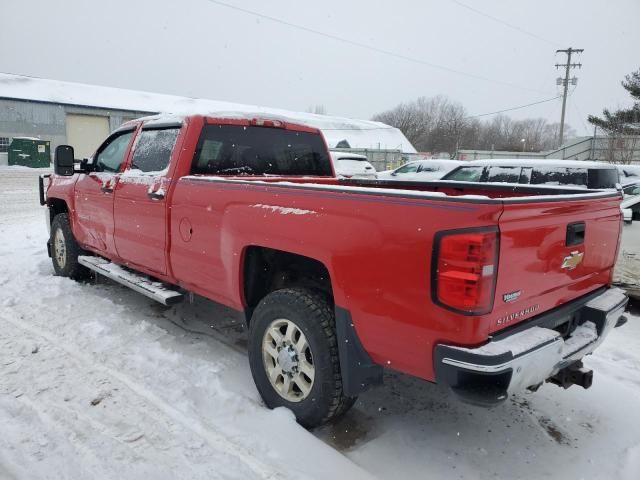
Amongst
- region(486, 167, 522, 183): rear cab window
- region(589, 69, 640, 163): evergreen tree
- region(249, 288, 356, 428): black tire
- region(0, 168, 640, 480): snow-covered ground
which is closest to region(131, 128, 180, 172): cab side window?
region(0, 168, 640, 480): snow-covered ground

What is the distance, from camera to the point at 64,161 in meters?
5.19

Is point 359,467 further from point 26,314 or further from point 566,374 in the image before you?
point 26,314

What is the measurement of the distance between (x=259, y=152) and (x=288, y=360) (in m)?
2.19

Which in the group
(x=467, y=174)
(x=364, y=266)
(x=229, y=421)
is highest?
(x=467, y=174)

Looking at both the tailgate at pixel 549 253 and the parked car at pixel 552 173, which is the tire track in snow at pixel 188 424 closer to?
the tailgate at pixel 549 253

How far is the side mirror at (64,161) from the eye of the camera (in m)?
5.18

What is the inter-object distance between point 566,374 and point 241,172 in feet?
9.74

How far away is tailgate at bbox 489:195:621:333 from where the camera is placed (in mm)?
2258

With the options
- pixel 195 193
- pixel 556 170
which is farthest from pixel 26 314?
pixel 556 170

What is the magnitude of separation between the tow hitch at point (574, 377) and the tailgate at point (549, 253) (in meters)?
0.45

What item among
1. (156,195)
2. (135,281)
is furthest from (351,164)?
(156,195)

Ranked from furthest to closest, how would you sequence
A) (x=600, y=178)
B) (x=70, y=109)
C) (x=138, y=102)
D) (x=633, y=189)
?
1. (x=138, y=102)
2. (x=70, y=109)
3. (x=633, y=189)
4. (x=600, y=178)

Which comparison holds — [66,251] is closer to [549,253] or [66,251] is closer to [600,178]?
[549,253]

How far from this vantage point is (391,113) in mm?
81688
